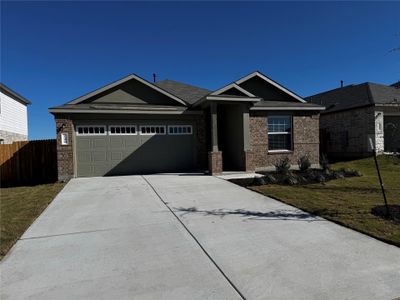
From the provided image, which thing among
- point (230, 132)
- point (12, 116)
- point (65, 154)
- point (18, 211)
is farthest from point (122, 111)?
point (12, 116)

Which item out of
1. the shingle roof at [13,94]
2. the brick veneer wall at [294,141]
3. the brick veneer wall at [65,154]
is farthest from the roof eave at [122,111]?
the shingle roof at [13,94]

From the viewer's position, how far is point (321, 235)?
4547 mm

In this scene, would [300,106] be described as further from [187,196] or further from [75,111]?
[75,111]

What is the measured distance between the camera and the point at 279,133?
14.7 meters

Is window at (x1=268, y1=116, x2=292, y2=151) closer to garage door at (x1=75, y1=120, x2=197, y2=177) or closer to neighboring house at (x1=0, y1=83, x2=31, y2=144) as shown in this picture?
garage door at (x1=75, y1=120, x2=197, y2=177)

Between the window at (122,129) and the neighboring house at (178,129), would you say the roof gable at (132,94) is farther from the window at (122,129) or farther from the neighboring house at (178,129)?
the window at (122,129)

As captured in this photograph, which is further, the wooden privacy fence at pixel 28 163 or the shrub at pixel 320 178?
the wooden privacy fence at pixel 28 163

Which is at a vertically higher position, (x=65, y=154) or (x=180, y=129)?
(x=180, y=129)

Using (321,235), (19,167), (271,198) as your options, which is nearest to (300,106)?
(271,198)

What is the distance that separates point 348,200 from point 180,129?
890 centimetres

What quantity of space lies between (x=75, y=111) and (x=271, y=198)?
946cm

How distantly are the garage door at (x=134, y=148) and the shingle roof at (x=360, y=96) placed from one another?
13.2 metres

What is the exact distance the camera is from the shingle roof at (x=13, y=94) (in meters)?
17.4

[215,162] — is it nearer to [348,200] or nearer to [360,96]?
[348,200]
